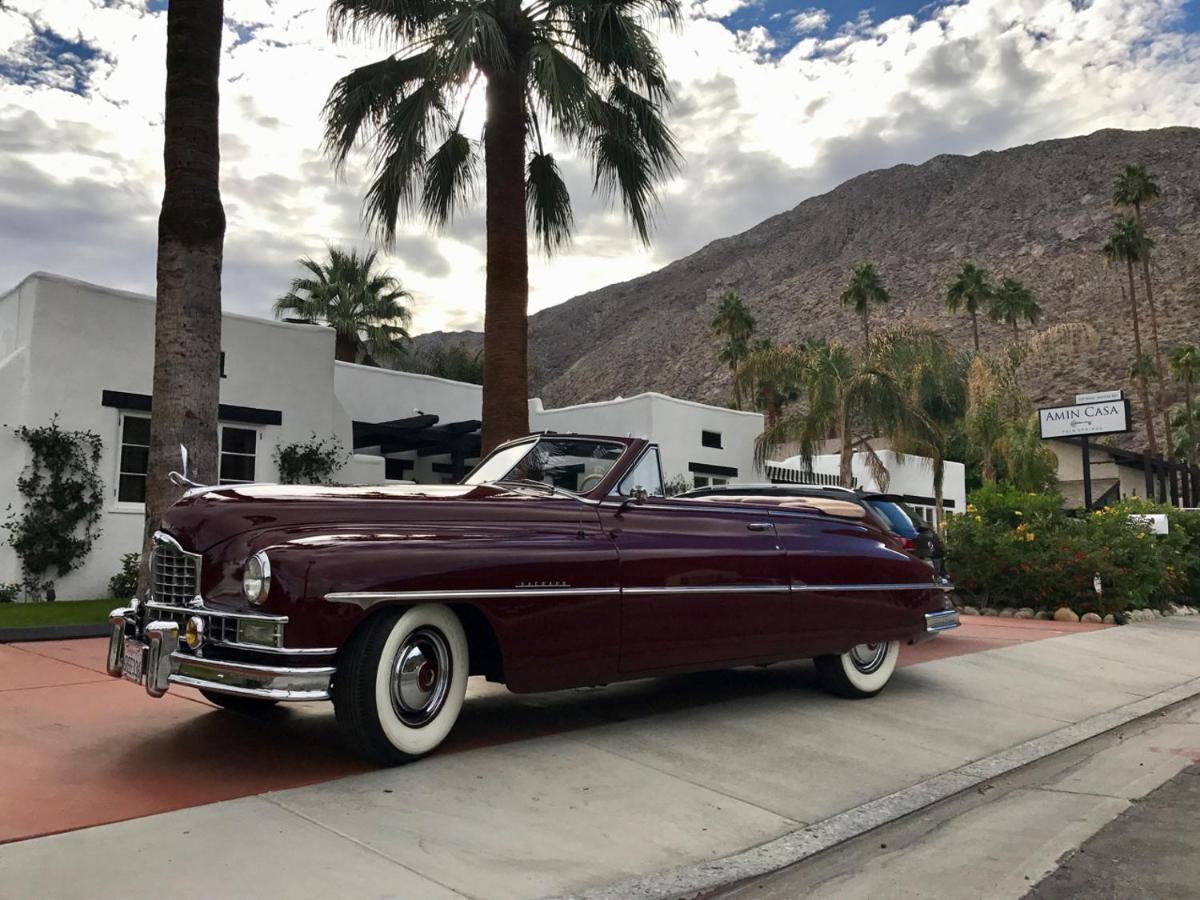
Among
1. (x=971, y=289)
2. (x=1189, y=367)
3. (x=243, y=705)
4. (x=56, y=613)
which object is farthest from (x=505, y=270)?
(x=1189, y=367)

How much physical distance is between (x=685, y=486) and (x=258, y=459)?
32.3 feet

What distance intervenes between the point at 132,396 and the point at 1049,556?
44.1ft

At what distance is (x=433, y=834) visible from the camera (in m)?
4.05

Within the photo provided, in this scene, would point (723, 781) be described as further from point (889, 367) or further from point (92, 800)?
point (889, 367)

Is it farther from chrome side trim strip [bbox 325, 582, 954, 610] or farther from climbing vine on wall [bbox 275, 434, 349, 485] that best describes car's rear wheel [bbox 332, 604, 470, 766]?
climbing vine on wall [bbox 275, 434, 349, 485]

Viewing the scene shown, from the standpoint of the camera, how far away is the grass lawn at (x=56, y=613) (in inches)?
406

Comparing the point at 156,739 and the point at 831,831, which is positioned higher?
the point at 156,739

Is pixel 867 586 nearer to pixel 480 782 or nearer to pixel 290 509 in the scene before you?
pixel 480 782

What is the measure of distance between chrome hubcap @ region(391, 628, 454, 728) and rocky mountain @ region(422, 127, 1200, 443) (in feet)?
259

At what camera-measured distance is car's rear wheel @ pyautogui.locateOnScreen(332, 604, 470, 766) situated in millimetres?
4645

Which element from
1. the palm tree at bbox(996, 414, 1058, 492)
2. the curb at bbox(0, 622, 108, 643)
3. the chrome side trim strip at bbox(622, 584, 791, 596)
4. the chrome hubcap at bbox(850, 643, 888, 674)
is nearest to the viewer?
the chrome side trim strip at bbox(622, 584, 791, 596)

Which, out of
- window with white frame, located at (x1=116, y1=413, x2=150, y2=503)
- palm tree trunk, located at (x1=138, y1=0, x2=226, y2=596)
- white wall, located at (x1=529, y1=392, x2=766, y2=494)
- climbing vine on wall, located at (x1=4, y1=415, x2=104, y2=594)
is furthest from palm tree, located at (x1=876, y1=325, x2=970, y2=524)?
palm tree trunk, located at (x1=138, y1=0, x2=226, y2=596)

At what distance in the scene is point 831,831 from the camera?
14.9ft

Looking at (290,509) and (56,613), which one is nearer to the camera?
(290,509)
